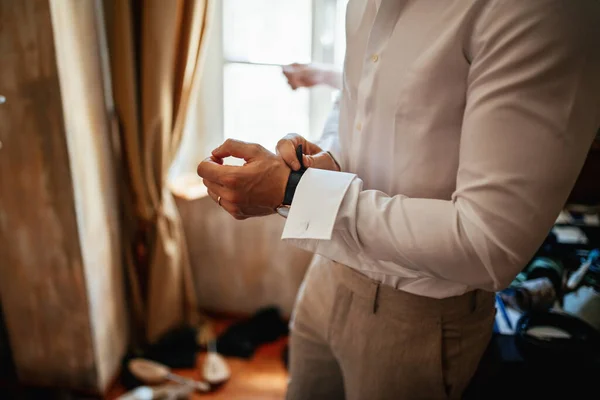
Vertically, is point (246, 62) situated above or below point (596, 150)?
above

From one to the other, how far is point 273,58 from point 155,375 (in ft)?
4.20

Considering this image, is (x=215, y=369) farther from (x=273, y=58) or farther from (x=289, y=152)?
(x=289, y=152)

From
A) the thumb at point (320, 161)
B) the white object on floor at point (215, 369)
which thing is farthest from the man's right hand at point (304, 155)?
the white object on floor at point (215, 369)

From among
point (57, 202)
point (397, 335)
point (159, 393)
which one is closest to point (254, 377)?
point (159, 393)

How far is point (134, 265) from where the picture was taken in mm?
1808

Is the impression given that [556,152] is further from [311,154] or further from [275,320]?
[275,320]

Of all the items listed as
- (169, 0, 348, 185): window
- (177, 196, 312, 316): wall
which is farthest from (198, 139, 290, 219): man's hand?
(177, 196, 312, 316): wall

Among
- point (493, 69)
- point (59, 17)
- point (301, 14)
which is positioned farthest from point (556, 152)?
point (301, 14)

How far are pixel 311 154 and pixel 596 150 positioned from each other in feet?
4.58

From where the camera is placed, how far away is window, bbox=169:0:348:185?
176cm

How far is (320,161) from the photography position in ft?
2.53

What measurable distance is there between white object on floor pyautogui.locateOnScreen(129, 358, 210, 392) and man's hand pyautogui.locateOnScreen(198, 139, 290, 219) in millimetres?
1257

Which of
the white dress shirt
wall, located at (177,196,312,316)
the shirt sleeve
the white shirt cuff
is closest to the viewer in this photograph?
the white dress shirt

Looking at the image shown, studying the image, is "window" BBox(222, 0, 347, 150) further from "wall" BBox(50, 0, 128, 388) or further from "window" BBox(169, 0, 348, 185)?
"wall" BBox(50, 0, 128, 388)
